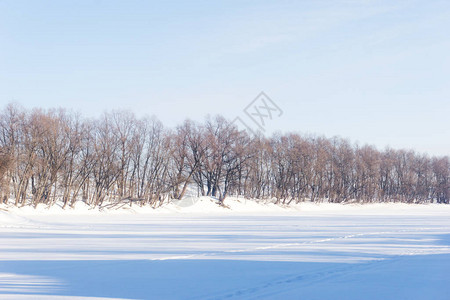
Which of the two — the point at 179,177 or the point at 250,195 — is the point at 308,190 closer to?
the point at 250,195

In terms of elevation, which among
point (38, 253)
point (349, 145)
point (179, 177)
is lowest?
point (38, 253)

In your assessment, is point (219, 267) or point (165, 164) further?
point (165, 164)

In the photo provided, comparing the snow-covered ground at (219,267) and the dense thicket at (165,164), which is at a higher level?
the dense thicket at (165,164)

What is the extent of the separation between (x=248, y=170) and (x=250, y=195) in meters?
5.71

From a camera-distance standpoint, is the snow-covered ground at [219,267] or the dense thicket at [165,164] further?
the dense thicket at [165,164]

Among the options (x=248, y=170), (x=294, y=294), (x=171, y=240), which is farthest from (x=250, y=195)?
(x=294, y=294)

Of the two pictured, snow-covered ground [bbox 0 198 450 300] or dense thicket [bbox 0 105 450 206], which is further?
dense thicket [bbox 0 105 450 206]

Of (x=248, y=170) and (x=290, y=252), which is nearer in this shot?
(x=290, y=252)

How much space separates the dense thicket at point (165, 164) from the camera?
43.1 metres

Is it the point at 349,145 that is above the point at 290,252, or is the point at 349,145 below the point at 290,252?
above

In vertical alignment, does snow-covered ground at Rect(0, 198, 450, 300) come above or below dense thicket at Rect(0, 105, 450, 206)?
below

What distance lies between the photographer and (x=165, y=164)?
57188 millimetres

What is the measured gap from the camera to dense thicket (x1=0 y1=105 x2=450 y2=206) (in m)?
43.1

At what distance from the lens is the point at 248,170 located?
66500 mm
